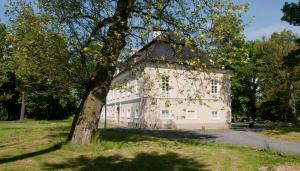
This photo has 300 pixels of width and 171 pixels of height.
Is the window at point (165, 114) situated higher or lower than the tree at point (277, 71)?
lower

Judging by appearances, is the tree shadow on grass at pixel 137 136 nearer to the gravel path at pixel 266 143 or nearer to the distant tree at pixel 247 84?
the gravel path at pixel 266 143

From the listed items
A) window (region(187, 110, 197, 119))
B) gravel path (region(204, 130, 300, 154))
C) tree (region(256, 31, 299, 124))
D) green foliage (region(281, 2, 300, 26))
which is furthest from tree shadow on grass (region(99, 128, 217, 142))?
tree (region(256, 31, 299, 124))

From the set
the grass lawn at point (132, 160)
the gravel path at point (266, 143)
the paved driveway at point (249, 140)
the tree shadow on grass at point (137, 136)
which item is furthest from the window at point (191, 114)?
the grass lawn at point (132, 160)

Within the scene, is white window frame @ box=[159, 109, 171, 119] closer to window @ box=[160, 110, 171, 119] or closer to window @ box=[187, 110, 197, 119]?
window @ box=[160, 110, 171, 119]

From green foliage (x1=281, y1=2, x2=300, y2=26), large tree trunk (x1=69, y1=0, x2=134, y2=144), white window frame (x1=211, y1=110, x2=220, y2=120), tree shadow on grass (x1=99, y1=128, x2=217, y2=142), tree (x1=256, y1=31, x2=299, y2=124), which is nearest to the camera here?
large tree trunk (x1=69, y1=0, x2=134, y2=144)

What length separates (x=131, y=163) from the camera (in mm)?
12109

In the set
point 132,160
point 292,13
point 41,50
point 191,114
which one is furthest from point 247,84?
point 132,160

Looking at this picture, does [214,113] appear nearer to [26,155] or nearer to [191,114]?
[191,114]

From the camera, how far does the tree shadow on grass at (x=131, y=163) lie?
1124cm

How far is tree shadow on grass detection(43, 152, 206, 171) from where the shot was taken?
11242 millimetres

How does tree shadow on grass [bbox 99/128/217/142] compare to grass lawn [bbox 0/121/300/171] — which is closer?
grass lawn [bbox 0/121/300/171]

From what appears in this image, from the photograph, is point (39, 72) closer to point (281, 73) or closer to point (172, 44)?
point (172, 44)

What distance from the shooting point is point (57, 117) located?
6888cm

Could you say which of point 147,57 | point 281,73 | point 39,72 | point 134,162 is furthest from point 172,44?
point 281,73
